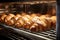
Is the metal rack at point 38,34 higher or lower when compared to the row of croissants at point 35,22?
lower

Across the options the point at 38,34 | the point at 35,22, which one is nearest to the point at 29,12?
the point at 35,22

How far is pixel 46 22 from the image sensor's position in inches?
42.2

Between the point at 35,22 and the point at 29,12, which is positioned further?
the point at 29,12

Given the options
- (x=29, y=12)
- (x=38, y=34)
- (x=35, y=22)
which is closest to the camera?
(x=38, y=34)

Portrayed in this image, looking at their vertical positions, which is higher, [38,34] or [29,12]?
[29,12]

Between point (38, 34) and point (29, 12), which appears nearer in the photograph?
point (38, 34)

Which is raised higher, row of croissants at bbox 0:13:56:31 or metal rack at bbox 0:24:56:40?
row of croissants at bbox 0:13:56:31

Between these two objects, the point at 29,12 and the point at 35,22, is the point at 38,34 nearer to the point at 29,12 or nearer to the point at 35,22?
the point at 35,22

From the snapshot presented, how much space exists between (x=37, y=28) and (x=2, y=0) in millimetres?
449

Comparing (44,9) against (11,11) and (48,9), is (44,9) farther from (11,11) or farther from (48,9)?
(11,11)

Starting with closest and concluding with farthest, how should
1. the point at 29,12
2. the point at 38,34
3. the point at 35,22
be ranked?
the point at 38,34 < the point at 35,22 < the point at 29,12

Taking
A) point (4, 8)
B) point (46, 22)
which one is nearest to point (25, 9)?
point (4, 8)

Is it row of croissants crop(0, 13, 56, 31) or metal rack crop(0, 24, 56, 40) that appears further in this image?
row of croissants crop(0, 13, 56, 31)

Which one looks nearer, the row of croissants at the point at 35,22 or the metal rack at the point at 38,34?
the metal rack at the point at 38,34
